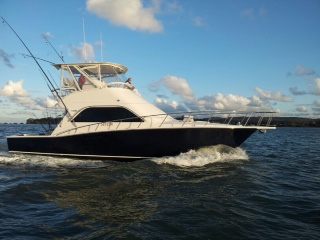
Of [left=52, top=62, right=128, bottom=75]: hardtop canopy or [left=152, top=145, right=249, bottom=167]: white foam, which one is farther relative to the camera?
[left=52, top=62, right=128, bottom=75]: hardtop canopy

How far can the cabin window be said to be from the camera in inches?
410

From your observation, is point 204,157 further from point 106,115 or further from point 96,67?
point 96,67

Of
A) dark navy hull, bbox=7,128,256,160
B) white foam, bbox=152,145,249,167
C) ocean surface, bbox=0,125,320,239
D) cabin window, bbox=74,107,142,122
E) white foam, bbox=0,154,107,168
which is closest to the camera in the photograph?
ocean surface, bbox=0,125,320,239

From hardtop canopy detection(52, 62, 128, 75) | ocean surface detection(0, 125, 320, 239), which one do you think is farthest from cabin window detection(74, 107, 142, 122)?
hardtop canopy detection(52, 62, 128, 75)

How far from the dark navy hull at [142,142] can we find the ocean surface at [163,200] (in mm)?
383

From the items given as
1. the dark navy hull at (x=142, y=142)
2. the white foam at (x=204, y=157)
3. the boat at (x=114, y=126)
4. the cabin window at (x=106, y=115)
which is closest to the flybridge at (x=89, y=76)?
the boat at (x=114, y=126)

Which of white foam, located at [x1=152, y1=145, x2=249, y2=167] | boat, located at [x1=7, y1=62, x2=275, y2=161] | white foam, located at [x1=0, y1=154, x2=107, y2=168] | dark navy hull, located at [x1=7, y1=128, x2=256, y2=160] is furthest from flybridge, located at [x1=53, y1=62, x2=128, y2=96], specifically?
white foam, located at [x1=152, y1=145, x2=249, y2=167]

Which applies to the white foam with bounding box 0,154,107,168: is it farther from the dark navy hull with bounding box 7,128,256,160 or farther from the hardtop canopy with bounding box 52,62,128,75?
the hardtop canopy with bounding box 52,62,128,75

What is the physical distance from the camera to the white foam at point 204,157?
9336 mm

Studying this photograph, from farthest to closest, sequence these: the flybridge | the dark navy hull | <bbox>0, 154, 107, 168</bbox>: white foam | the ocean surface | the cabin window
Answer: the flybridge, the cabin window, <bbox>0, 154, 107, 168</bbox>: white foam, the dark navy hull, the ocean surface

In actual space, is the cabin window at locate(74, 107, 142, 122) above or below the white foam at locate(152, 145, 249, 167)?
above

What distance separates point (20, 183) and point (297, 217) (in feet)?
20.5

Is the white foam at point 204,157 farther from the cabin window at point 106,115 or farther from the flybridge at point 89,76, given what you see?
the flybridge at point 89,76

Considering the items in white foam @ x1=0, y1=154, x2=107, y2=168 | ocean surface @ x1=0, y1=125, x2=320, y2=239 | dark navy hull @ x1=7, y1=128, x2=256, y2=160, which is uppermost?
dark navy hull @ x1=7, y1=128, x2=256, y2=160
